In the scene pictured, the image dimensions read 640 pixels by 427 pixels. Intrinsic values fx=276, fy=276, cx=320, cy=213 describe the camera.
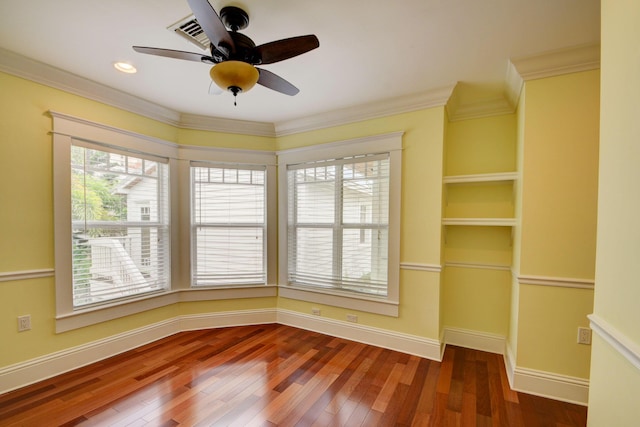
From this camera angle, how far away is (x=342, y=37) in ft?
6.18

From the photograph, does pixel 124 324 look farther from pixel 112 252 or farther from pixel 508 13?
pixel 508 13

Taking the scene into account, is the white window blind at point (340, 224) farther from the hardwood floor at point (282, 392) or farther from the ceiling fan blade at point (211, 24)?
the ceiling fan blade at point (211, 24)

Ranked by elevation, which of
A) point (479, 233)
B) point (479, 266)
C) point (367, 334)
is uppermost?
point (479, 233)

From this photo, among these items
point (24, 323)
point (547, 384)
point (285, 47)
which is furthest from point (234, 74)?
point (547, 384)

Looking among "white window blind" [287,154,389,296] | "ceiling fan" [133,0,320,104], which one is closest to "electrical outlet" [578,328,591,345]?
"white window blind" [287,154,389,296]

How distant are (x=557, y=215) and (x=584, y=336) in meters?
0.90

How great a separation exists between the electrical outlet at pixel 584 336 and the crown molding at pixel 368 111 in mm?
2147

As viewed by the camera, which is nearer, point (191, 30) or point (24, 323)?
point (191, 30)

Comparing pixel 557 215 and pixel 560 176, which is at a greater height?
pixel 560 176

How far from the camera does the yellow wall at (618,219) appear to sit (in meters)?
0.94

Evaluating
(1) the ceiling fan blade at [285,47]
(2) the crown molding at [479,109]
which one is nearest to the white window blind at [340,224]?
(2) the crown molding at [479,109]

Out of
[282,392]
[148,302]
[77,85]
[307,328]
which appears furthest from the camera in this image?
[307,328]

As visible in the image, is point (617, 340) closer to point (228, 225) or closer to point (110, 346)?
point (228, 225)

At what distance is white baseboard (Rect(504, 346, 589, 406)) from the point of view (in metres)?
2.04
